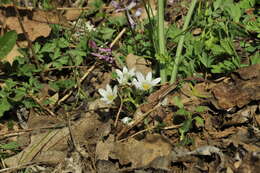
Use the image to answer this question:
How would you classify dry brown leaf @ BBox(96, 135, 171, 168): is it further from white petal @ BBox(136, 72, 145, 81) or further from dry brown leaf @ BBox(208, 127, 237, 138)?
white petal @ BBox(136, 72, 145, 81)

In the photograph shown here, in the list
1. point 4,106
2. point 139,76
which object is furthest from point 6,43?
point 139,76

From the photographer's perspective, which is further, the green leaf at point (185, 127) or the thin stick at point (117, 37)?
the thin stick at point (117, 37)

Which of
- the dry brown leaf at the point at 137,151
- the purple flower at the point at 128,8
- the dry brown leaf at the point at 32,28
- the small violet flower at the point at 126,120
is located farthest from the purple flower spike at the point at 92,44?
the dry brown leaf at the point at 137,151

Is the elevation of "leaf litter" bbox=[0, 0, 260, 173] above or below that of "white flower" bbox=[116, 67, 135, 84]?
below

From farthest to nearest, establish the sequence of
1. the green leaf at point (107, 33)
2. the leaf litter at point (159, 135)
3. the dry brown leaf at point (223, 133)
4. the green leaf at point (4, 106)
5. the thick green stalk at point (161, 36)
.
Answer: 1. the green leaf at point (107, 33)
2. the green leaf at point (4, 106)
3. the thick green stalk at point (161, 36)
4. the dry brown leaf at point (223, 133)
5. the leaf litter at point (159, 135)

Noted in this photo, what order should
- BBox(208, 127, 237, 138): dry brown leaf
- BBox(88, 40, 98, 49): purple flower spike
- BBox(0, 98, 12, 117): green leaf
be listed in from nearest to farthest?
BBox(208, 127, 237, 138): dry brown leaf → BBox(0, 98, 12, 117): green leaf → BBox(88, 40, 98, 49): purple flower spike

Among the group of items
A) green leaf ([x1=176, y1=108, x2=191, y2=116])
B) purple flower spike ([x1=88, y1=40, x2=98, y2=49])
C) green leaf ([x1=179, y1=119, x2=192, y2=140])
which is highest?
purple flower spike ([x1=88, y1=40, x2=98, y2=49])

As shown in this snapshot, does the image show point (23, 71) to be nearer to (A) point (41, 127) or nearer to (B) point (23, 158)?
(A) point (41, 127)

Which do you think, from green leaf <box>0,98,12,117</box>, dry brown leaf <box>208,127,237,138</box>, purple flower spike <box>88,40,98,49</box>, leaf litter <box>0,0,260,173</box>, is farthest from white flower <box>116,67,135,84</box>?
green leaf <box>0,98,12,117</box>

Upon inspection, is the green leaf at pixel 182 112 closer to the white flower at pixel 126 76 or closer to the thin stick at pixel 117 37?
the white flower at pixel 126 76
